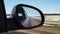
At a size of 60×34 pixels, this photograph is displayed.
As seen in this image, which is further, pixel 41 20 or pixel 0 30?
pixel 41 20

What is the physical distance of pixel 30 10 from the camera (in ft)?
5.56

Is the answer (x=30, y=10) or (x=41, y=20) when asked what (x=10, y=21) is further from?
(x=41, y=20)

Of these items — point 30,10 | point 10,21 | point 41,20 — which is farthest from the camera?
point 41,20

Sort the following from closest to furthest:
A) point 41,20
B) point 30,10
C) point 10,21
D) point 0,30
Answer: point 0,30
point 10,21
point 30,10
point 41,20

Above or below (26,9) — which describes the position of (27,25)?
below

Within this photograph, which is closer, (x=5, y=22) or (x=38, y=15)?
(x=5, y=22)

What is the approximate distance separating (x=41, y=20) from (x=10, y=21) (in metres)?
0.39

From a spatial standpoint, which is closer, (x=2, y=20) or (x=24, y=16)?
(x=2, y=20)

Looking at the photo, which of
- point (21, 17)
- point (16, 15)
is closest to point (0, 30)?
point (16, 15)

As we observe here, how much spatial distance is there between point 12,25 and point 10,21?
2.0 inches

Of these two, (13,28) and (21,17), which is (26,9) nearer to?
(21,17)

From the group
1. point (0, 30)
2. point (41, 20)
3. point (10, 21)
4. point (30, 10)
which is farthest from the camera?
point (41, 20)

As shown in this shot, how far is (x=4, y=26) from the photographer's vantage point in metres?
1.54

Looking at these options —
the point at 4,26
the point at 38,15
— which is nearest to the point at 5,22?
the point at 4,26
